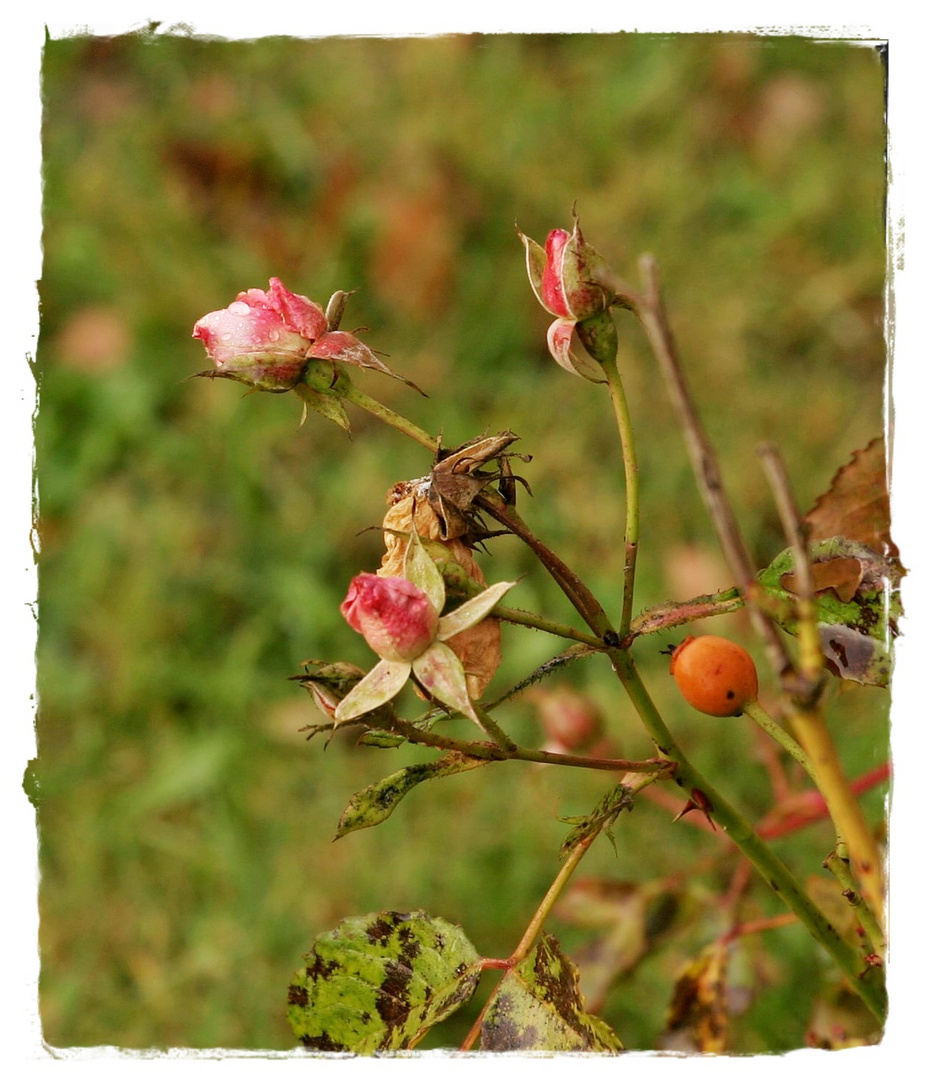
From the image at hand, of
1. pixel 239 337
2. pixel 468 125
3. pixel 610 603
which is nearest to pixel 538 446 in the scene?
pixel 610 603

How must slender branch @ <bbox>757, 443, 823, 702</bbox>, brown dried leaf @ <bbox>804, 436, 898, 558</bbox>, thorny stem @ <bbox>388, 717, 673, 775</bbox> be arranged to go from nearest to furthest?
slender branch @ <bbox>757, 443, 823, 702</bbox>, thorny stem @ <bbox>388, 717, 673, 775</bbox>, brown dried leaf @ <bbox>804, 436, 898, 558</bbox>

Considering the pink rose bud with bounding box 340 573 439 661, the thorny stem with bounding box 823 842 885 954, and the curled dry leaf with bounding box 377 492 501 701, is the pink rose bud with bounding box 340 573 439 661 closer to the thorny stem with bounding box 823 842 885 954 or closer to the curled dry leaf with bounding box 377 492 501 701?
the curled dry leaf with bounding box 377 492 501 701

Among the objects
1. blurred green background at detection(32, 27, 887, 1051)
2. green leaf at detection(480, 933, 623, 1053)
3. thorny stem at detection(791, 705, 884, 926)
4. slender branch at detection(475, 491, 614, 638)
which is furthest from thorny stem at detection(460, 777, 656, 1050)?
blurred green background at detection(32, 27, 887, 1051)

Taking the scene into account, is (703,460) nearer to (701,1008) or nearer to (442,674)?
(442,674)

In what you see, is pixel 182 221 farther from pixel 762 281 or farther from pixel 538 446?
pixel 762 281

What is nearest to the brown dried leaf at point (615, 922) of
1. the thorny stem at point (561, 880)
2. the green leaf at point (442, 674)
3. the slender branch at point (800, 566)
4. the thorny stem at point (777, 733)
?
the thorny stem at point (561, 880)

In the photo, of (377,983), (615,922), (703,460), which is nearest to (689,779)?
(377,983)

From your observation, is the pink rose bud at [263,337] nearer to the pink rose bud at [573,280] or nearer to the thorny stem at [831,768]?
the pink rose bud at [573,280]
